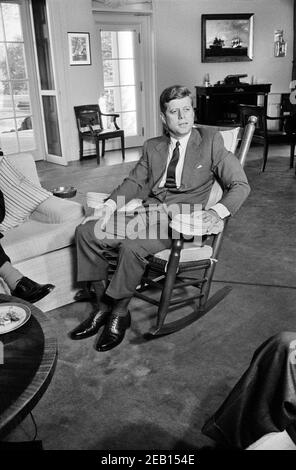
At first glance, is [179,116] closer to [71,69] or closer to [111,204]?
[111,204]

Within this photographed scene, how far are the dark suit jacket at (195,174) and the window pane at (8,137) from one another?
14.1ft

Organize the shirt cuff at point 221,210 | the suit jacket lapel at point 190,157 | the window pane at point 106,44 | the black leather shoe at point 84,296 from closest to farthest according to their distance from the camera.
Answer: the shirt cuff at point 221,210 → the suit jacket lapel at point 190,157 → the black leather shoe at point 84,296 → the window pane at point 106,44

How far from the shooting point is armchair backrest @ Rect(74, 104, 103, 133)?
6566 millimetres

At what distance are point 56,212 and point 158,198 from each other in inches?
25.0

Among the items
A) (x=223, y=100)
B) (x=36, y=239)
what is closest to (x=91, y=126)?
(x=223, y=100)

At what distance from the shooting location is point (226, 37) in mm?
7812

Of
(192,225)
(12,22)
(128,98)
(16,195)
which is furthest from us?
(128,98)

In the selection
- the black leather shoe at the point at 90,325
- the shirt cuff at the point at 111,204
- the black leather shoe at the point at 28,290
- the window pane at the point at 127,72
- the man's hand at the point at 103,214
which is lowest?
the black leather shoe at the point at 90,325

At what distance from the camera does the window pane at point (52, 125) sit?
20.9ft

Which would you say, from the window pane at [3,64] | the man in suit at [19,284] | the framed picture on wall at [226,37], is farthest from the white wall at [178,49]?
the man in suit at [19,284]

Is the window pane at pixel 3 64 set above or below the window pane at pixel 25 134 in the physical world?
above

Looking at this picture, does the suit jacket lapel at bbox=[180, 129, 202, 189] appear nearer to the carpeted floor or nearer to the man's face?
the man's face

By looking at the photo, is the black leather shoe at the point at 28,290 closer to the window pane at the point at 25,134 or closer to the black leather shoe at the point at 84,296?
the black leather shoe at the point at 84,296
